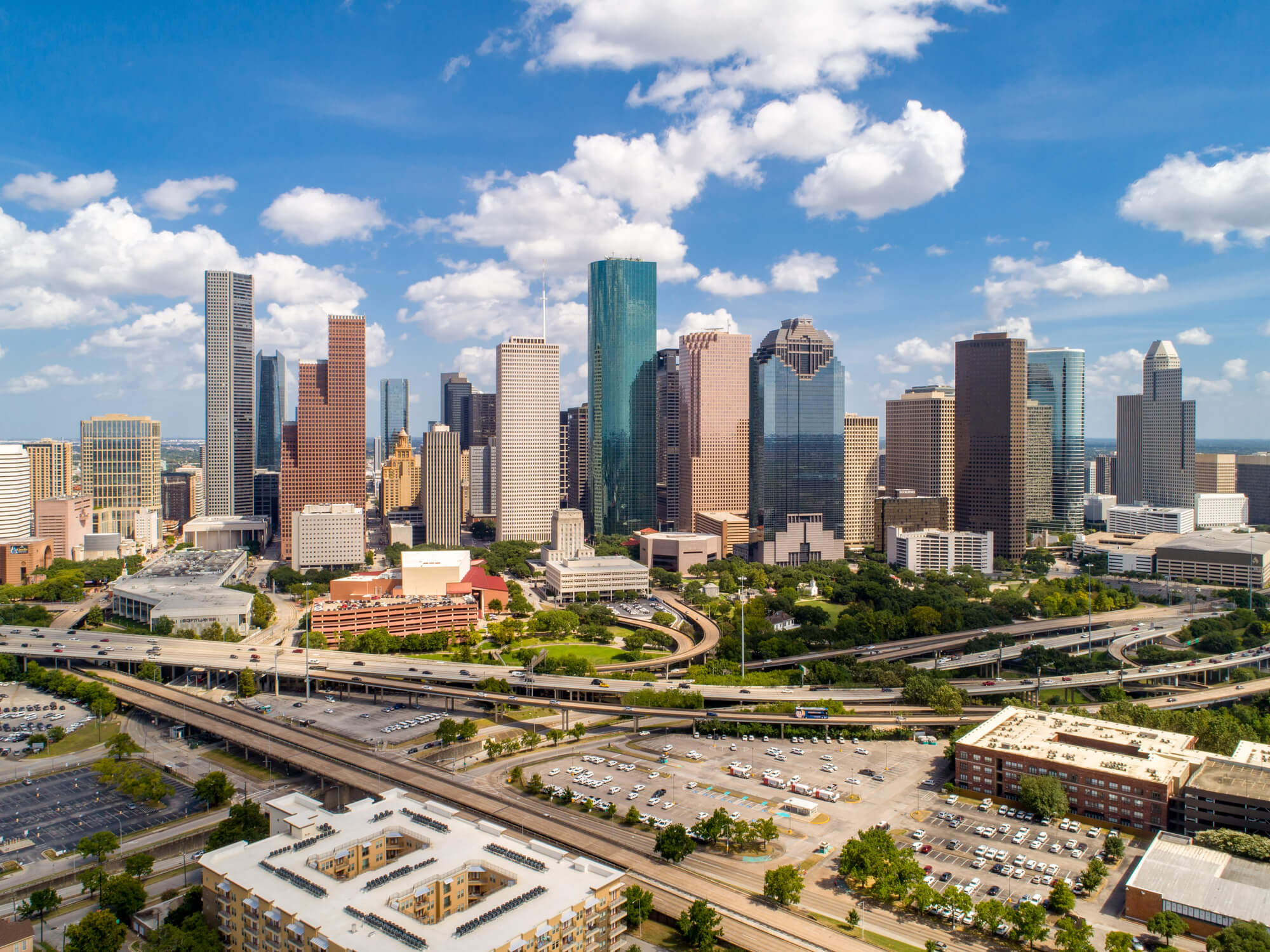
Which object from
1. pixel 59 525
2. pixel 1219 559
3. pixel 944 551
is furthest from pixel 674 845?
pixel 59 525

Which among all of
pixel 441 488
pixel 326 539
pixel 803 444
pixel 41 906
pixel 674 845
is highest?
pixel 803 444

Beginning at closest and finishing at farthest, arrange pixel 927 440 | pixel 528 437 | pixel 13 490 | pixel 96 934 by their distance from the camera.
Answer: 1. pixel 96 934
2. pixel 13 490
3. pixel 528 437
4. pixel 927 440

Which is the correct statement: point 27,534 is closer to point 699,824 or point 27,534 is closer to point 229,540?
point 229,540

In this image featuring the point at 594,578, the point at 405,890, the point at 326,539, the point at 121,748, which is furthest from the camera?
the point at 326,539

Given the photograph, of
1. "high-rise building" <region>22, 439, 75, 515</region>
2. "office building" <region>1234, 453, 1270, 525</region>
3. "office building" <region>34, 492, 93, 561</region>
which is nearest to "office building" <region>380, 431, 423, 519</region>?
"high-rise building" <region>22, 439, 75, 515</region>

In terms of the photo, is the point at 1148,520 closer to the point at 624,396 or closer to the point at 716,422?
the point at 716,422

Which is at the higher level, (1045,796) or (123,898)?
(1045,796)

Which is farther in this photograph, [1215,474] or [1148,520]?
[1215,474]

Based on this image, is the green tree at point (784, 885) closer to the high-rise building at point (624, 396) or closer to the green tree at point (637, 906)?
the green tree at point (637, 906)
